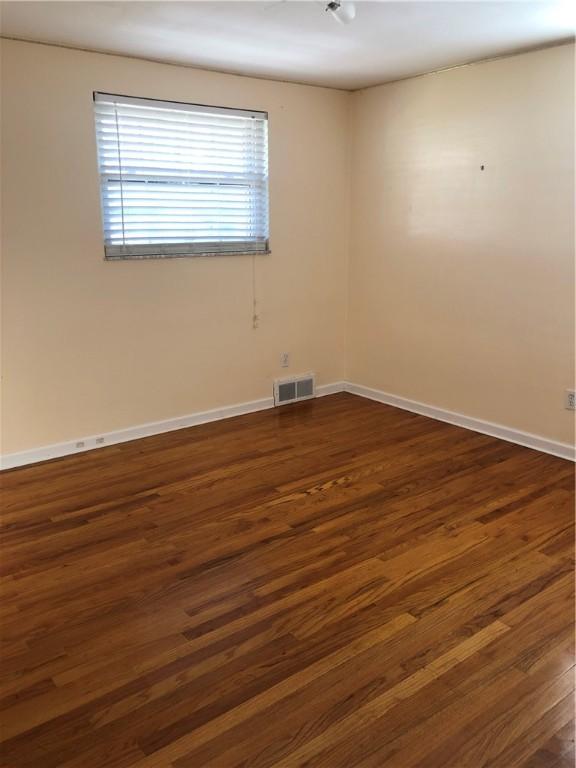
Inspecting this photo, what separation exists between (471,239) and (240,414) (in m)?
2.05

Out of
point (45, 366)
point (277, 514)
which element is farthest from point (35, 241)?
point (277, 514)

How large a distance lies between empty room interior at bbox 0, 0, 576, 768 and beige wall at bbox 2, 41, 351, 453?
2 cm

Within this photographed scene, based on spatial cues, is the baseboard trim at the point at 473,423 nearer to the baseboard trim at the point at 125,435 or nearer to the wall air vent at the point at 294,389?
the wall air vent at the point at 294,389

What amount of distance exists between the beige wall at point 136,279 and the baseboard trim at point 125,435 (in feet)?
0.15

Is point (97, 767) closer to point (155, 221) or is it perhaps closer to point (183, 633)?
point (183, 633)

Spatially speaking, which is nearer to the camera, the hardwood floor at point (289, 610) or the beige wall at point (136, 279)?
the hardwood floor at point (289, 610)

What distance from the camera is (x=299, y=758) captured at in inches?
67.8

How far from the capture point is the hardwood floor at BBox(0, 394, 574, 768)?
180cm

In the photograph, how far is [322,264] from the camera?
16.3 feet

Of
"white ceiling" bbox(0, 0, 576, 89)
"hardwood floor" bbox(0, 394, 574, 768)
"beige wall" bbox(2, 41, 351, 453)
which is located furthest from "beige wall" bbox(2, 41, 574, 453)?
"hardwood floor" bbox(0, 394, 574, 768)

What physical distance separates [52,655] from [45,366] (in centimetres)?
201

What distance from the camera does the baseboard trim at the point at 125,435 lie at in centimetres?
375

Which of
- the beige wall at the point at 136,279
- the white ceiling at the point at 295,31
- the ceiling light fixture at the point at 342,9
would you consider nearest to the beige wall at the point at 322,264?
the beige wall at the point at 136,279

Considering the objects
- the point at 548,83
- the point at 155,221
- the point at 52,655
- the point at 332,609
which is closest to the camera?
the point at 52,655
